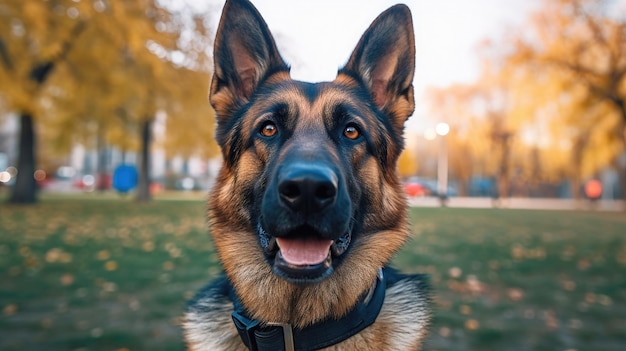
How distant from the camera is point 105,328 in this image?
490cm

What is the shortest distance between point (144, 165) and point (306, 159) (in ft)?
82.1

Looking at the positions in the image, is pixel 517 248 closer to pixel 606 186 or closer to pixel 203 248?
pixel 203 248

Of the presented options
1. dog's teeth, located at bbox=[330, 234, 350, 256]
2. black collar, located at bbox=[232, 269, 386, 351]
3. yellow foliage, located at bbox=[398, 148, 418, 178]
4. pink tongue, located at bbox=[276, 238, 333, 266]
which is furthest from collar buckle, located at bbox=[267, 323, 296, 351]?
yellow foliage, located at bbox=[398, 148, 418, 178]

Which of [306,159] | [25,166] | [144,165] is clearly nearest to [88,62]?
[25,166]

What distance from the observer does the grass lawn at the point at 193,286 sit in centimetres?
482

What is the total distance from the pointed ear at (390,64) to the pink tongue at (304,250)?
116 centimetres

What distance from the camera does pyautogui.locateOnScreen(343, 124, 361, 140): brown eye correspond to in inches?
116

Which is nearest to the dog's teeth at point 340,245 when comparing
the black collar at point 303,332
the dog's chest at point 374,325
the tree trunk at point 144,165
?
the black collar at point 303,332

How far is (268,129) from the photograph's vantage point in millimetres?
2943

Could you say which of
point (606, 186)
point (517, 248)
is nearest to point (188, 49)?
point (517, 248)

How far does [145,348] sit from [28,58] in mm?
16588

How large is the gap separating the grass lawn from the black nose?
288 cm

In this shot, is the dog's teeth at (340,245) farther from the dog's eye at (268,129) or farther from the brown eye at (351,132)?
the dog's eye at (268,129)

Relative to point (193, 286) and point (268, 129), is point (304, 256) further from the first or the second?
point (193, 286)
